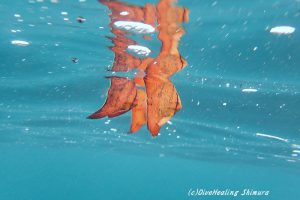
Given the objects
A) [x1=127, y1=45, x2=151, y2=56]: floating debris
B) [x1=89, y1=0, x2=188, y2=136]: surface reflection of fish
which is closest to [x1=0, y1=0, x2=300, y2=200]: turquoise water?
[x1=127, y1=45, x2=151, y2=56]: floating debris

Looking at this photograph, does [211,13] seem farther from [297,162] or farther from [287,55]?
[297,162]

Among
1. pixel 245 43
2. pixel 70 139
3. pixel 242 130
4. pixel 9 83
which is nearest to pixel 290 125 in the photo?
pixel 242 130

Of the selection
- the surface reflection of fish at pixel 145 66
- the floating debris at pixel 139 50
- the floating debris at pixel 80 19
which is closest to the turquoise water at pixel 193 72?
the floating debris at pixel 80 19

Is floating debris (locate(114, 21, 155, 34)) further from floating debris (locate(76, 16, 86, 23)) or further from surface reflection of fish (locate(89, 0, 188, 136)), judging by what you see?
floating debris (locate(76, 16, 86, 23))

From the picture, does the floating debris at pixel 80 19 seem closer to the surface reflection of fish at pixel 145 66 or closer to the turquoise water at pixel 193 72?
the turquoise water at pixel 193 72

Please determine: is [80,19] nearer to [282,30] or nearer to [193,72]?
[193,72]

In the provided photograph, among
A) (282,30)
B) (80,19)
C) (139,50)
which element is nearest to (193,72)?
(139,50)
